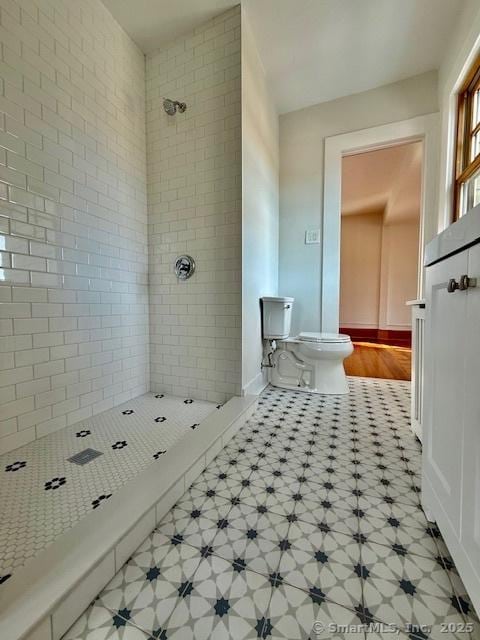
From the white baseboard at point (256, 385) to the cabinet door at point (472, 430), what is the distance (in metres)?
1.38

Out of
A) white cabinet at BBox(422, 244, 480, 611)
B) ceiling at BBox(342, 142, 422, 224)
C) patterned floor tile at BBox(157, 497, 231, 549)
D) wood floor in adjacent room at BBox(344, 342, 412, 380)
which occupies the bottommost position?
patterned floor tile at BBox(157, 497, 231, 549)

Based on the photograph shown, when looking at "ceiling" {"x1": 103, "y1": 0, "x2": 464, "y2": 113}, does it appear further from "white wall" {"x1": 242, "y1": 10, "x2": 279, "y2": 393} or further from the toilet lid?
the toilet lid

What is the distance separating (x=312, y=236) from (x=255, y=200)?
79 centimetres

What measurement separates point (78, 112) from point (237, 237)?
1174mm

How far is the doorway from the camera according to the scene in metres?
4.36

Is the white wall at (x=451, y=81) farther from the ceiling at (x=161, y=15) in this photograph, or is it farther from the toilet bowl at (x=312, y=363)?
the ceiling at (x=161, y=15)

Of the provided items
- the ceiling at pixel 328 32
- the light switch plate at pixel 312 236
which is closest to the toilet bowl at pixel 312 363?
the light switch plate at pixel 312 236

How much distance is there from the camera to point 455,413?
2.37 ft

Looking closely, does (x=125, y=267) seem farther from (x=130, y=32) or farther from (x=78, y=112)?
(x=130, y=32)

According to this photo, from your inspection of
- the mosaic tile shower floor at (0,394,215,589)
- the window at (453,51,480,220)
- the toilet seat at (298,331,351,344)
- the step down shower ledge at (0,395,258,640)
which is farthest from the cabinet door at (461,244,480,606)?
the window at (453,51,480,220)

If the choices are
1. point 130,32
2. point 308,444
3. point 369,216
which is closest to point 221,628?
point 308,444

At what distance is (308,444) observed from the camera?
1466 mm

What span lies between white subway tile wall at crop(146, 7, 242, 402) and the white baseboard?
0.32ft

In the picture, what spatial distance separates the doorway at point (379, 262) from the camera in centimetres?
436
